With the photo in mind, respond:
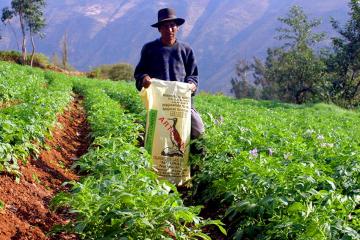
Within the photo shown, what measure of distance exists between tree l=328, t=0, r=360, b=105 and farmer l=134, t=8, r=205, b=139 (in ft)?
89.7

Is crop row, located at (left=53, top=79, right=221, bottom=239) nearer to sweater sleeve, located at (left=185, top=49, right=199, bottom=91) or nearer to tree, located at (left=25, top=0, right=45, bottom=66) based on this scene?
sweater sleeve, located at (left=185, top=49, right=199, bottom=91)

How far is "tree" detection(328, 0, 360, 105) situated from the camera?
3291 centimetres

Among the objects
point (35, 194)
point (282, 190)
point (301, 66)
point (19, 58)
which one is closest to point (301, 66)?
point (301, 66)

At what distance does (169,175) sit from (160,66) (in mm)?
1361

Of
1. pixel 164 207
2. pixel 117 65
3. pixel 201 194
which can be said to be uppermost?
pixel 117 65

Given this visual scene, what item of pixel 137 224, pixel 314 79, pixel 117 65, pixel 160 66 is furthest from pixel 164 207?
pixel 117 65

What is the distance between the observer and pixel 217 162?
5430mm

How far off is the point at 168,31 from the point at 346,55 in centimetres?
2980

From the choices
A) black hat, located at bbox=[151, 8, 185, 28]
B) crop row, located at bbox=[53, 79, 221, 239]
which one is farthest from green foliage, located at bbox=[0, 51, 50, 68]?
crop row, located at bbox=[53, 79, 221, 239]

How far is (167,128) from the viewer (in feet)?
19.9

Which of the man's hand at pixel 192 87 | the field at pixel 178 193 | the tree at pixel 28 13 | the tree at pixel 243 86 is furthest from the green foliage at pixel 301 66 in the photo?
the field at pixel 178 193

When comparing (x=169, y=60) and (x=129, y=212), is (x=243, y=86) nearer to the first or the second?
(x=169, y=60)

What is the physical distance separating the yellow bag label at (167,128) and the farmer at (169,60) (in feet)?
0.61

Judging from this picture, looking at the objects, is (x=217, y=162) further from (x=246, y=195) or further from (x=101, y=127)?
(x=101, y=127)
